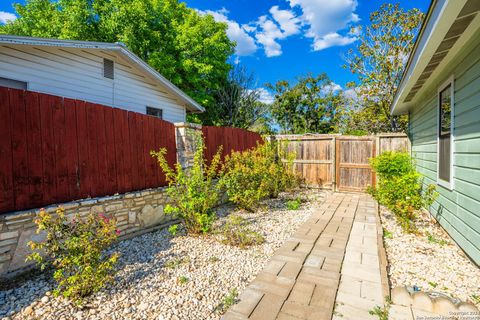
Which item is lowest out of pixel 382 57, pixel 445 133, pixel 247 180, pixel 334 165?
pixel 247 180

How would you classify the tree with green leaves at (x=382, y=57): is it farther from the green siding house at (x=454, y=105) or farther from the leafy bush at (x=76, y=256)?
the leafy bush at (x=76, y=256)

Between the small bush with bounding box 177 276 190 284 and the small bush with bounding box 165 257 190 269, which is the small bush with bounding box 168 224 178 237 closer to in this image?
the small bush with bounding box 165 257 190 269

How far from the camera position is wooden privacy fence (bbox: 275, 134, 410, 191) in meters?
7.45

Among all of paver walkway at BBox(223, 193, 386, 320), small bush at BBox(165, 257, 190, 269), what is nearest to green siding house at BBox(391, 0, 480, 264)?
paver walkway at BBox(223, 193, 386, 320)

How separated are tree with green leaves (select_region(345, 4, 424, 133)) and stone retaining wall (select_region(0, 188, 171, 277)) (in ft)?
34.8

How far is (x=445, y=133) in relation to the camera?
412 cm

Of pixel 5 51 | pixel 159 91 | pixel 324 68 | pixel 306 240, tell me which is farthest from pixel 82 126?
pixel 324 68

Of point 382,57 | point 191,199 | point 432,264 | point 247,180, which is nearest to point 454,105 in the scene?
point 432,264

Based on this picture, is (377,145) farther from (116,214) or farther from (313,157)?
(116,214)

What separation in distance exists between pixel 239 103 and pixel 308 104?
5.13 m

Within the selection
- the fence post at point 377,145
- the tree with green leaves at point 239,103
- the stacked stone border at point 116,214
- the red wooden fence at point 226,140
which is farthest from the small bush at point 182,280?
the tree with green leaves at point 239,103

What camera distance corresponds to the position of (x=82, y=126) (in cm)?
342

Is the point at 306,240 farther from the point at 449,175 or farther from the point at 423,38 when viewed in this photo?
the point at 423,38

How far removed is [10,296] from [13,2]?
830 inches
